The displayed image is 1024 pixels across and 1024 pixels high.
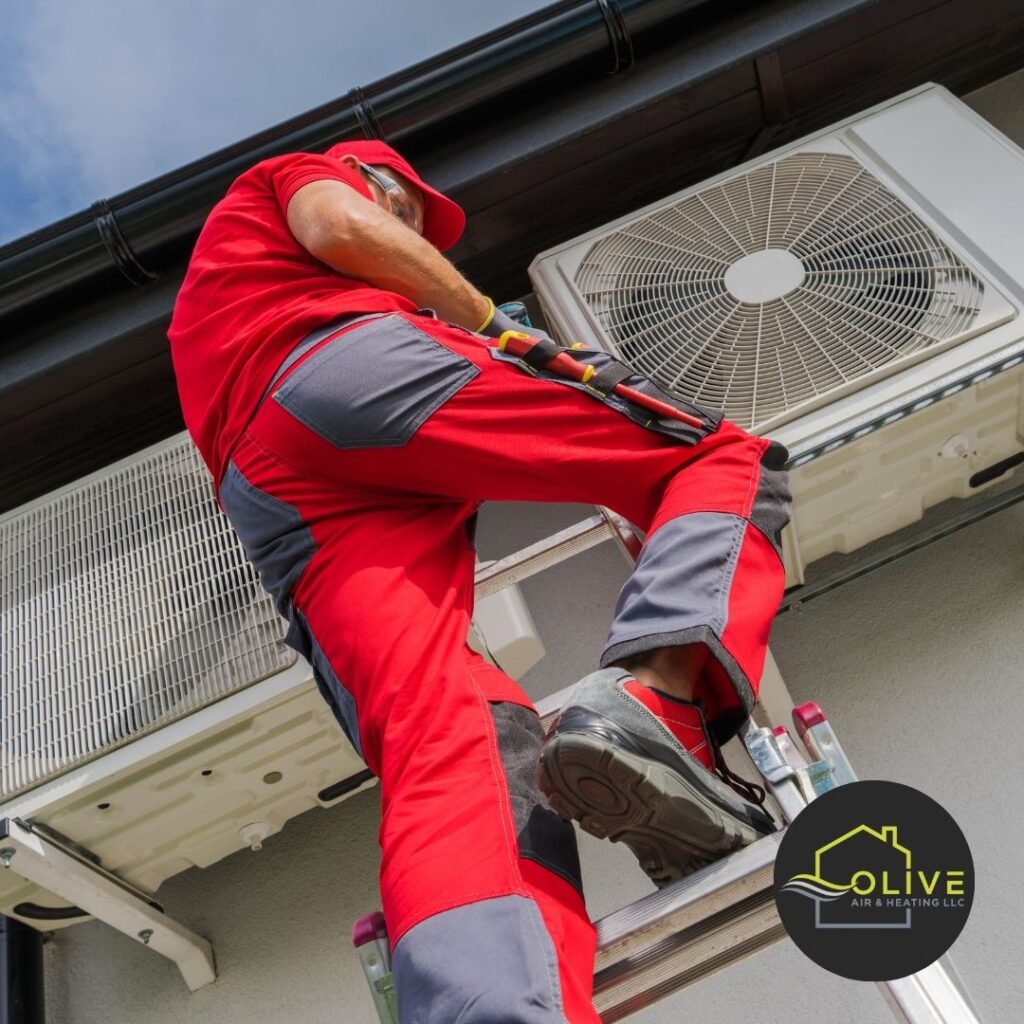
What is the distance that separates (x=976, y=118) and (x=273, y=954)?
1.87 m

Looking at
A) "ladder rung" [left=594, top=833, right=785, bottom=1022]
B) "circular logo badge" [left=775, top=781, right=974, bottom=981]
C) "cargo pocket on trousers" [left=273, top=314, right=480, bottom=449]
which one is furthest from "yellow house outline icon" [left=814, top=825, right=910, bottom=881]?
"cargo pocket on trousers" [left=273, top=314, right=480, bottom=449]

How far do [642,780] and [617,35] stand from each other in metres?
1.66

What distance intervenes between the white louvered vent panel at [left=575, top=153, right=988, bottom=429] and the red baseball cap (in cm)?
25

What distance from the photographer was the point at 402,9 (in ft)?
7.97

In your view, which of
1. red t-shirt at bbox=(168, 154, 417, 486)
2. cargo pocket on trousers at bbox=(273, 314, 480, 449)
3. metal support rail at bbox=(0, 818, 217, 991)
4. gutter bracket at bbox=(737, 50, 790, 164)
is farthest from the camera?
gutter bracket at bbox=(737, 50, 790, 164)

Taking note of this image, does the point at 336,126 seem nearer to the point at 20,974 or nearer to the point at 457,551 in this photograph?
the point at 457,551

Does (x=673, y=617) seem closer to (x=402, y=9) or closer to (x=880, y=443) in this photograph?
(x=880, y=443)

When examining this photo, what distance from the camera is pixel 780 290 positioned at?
1927 millimetres

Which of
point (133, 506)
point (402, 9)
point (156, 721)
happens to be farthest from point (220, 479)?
point (402, 9)

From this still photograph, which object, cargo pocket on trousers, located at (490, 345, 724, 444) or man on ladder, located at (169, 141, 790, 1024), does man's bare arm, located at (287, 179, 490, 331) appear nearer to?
man on ladder, located at (169, 141, 790, 1024)

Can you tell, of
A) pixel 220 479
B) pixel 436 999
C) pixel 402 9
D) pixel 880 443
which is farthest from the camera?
pixel 402 9

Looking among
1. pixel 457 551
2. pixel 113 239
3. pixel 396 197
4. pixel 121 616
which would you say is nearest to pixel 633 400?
pixel 457 551

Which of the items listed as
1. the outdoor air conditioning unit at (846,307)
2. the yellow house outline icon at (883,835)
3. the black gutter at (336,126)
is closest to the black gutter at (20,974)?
the black gutter at (336,126)

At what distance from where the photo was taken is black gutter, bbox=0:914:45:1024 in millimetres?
1993
